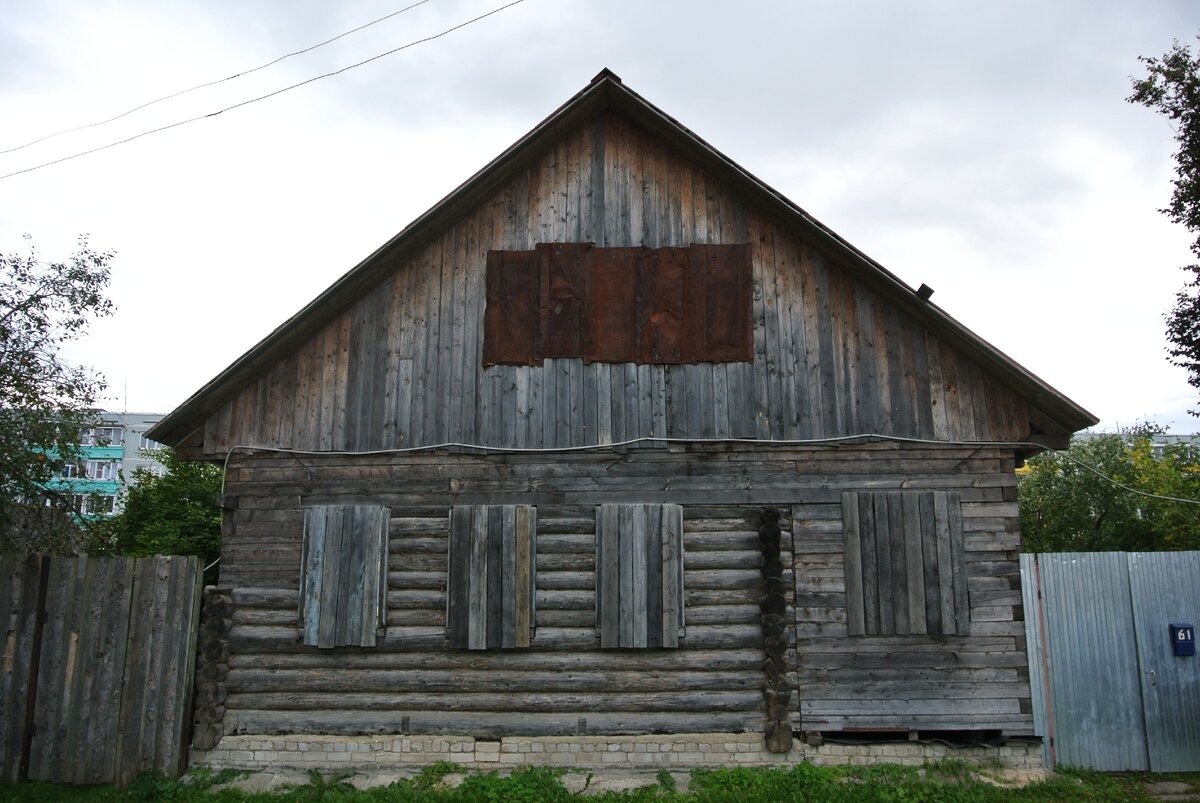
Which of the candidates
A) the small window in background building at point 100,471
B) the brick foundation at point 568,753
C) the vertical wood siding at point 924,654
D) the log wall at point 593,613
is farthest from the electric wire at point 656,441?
the small window in background building at point 100,471

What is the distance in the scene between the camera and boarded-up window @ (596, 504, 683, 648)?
9.30 meters

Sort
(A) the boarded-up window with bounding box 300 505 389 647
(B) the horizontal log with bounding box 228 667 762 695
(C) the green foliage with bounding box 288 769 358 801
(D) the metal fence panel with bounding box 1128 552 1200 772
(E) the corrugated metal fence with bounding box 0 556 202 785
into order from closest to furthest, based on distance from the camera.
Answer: (C) the green foliage with bounding box 288 769 358 801 → (E) the corrugated metal fence with bounding box 0 556 202 785 → (B) the horizontal log with bounding box 228 667 762 695 → (A) the boarded-up window with bounding box 300 505 389 647 → (D) the metal fence panel with bounding box 1128 552 1200 772

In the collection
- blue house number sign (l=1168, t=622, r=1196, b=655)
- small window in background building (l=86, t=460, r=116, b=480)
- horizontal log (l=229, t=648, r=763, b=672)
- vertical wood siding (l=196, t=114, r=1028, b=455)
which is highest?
small window in background building (l=86, t=460, r=116, b=480)

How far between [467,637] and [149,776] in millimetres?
3830

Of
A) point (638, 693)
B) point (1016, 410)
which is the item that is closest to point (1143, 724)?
point (1016, 410)

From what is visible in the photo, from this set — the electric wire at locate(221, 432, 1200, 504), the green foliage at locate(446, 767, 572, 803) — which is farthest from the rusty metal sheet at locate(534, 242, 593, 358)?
the green foliage at locate(446, 767, 572, 803)

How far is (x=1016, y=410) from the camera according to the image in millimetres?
9508

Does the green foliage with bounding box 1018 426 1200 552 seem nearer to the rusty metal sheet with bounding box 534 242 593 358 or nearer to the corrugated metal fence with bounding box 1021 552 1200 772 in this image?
the corrugated metal fence with bounding box 1021 552 1200 772

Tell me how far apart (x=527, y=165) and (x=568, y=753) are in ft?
23.8

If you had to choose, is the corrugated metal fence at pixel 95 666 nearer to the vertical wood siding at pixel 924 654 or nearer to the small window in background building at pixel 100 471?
the vertical wood siding at pixel 924 654

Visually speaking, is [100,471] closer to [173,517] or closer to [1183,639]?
[173,517]

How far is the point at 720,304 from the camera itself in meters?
9.87

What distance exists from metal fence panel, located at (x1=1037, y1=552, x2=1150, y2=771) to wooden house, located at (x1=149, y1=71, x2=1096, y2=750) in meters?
1.17

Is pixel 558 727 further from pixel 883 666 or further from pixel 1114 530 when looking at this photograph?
pixel 1114 530
